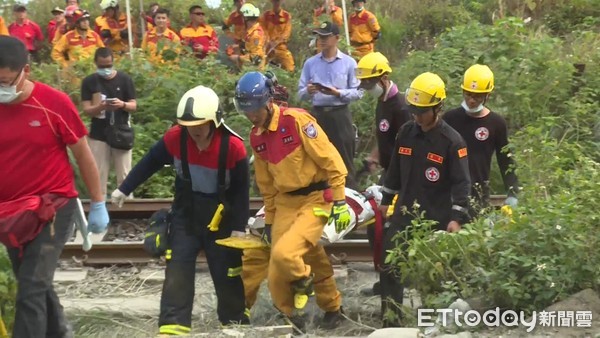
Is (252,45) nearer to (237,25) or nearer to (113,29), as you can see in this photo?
(237,25)

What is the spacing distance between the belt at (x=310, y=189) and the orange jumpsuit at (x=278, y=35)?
300 inches

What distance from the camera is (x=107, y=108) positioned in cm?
1141

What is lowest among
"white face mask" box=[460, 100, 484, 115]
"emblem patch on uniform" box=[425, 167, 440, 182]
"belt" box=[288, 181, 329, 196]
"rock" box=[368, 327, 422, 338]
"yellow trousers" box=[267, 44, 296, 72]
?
"rock" box=[368, 327, 422, 338]

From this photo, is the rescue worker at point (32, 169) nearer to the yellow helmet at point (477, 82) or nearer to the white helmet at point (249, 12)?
the yellow helmet at point (477, 82)

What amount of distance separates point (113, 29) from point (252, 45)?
2281 mm

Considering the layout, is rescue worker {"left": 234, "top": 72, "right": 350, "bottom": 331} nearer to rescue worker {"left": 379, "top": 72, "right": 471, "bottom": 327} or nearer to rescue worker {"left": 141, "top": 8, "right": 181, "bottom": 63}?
rescue worker {"left": 379, "top": 72, "right": 471, "bottom": 327}

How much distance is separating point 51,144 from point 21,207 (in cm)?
41

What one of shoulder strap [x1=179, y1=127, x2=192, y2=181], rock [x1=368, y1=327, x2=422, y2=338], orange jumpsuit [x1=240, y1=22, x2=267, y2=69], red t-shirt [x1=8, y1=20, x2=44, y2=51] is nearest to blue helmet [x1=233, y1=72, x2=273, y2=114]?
shoulder strap [x1=179, y1=127, x2=192, y2=181]

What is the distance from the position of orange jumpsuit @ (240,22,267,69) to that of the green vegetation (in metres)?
0.48

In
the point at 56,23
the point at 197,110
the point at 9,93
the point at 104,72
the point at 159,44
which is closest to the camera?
the point at 9,93

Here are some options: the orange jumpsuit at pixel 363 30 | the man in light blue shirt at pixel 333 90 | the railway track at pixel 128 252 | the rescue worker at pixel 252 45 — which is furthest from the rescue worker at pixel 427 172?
the orange jumpsuit at pixel 363 30

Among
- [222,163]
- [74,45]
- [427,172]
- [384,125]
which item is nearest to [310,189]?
[222,163]

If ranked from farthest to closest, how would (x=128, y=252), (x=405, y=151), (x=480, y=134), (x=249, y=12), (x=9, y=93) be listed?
(x=249, y=12) < (x=128, y=252) < (x=480, y=134) < (x=405, y=151) < (x=9, y=93)

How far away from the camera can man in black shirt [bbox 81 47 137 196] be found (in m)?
11.4
